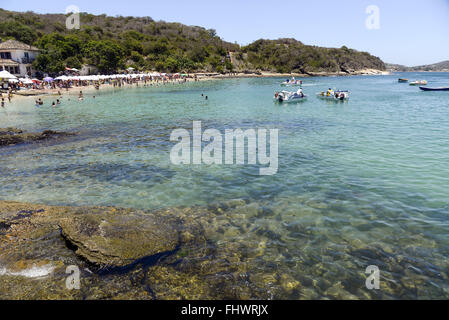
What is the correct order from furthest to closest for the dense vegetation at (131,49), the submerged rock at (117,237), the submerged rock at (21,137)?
the dense vegetation at (131,49), the submerged rock at (21,137), the submerged rock at (117,237)

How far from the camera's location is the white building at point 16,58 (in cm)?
6967

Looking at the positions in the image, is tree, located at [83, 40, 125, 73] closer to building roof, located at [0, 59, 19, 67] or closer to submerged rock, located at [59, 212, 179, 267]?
building roof, located at [0, 59, 19, 67]

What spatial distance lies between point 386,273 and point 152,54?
13674 centimetres

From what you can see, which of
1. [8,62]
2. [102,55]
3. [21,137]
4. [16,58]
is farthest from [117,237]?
[102,55]

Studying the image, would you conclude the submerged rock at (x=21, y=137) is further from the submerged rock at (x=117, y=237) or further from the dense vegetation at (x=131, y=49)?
the dense vegetation at (x=131, y=49)

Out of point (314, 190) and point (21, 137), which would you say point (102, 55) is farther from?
point (314, 190)

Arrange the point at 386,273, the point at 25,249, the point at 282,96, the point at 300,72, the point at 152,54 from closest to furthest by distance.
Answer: the point at 386,273 < the point at 25,249 < the point at 282,96 < the point at 152,54 < the point at 300,72

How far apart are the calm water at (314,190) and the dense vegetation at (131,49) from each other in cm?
7230

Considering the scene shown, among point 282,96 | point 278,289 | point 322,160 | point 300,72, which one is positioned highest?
point 300,72

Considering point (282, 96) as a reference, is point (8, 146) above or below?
below

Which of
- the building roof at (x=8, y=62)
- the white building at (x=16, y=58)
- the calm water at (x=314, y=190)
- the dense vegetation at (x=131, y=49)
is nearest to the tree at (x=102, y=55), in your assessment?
the dense vegetation at (x=131, y=49)

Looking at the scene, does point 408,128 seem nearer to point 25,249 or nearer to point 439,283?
point 439,283

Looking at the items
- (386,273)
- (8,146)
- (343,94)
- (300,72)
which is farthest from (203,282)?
(300,72)

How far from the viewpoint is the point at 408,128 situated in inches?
916
